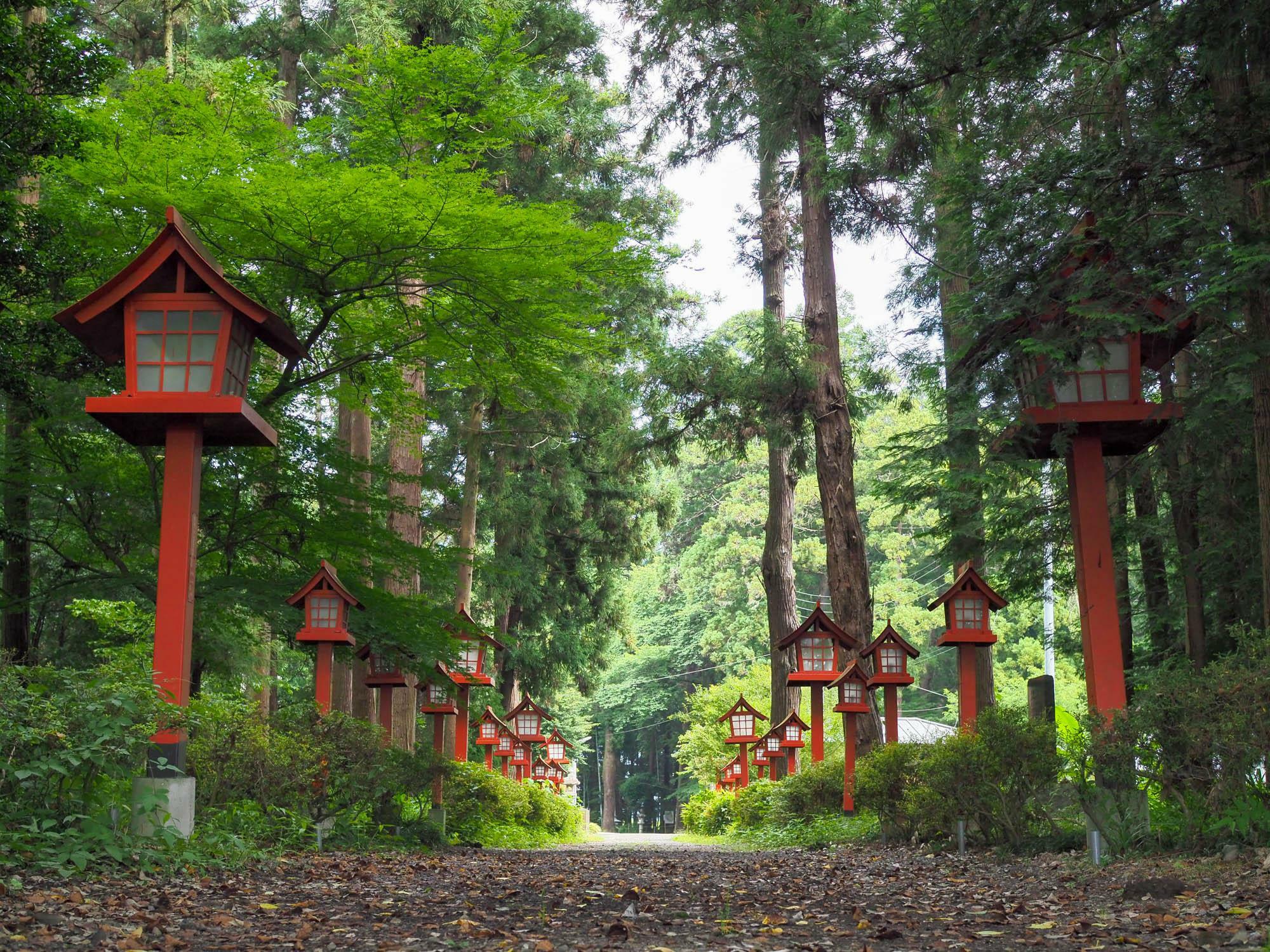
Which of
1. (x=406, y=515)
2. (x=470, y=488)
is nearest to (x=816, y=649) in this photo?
(x=406, y=515)

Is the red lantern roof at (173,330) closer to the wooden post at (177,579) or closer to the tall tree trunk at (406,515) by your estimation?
the wooden post at (177,579)

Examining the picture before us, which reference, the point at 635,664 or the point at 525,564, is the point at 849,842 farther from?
A: the point at 635,664

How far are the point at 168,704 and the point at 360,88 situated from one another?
696cm

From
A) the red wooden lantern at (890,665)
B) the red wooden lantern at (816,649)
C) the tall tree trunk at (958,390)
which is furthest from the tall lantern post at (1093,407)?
the red wooden lantern at (816,649)

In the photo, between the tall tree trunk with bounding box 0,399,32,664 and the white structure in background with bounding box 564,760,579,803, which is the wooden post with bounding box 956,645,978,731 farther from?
the white structure in background with bounding box 564,760,579,803

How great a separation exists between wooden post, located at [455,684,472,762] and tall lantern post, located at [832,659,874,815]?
5.45m

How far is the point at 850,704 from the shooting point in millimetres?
15742

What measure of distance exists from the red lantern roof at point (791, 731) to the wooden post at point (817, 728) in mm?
4431

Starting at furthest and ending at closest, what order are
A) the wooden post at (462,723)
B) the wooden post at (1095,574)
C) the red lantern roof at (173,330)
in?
the wooden post at (462,723) < the red lantern roof at (173,330) < the wooden post at (1095,574)

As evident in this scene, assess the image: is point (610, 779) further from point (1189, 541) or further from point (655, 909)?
point (655, 909)

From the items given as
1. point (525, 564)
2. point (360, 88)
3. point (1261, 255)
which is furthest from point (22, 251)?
point (525, 564)

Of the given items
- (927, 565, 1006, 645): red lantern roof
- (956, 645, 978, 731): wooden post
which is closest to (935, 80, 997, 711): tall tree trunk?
(956, 645, 978, 731): wooden post

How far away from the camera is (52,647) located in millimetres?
19141

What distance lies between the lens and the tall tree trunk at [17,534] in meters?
11.6
